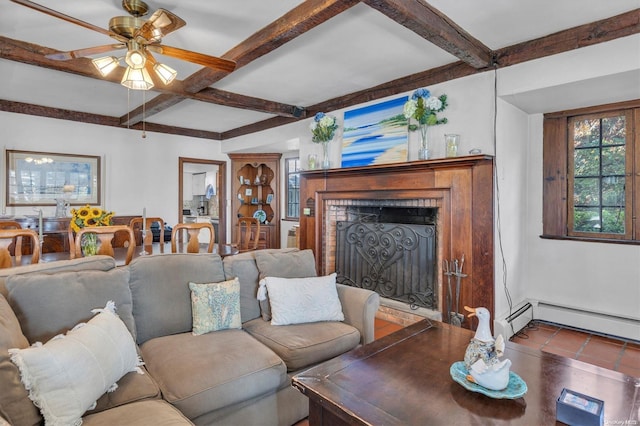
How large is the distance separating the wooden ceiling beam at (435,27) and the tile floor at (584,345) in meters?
2.51

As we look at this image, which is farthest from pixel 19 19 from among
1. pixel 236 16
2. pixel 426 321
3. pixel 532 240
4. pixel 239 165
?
pixel 532 240

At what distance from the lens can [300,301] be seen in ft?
8.01

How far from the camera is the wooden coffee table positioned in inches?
49.4

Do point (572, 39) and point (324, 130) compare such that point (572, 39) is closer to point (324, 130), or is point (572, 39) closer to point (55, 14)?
point (324, 130)

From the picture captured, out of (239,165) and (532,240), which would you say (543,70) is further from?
(239,165)

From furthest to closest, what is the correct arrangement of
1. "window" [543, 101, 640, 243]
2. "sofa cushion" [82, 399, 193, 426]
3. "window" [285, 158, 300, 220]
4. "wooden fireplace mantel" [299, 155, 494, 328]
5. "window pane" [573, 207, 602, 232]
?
"window" [285, 158, 300, 220] < "window pane" [573, 207, 602, 232] < "window" [543, 101, 640, 243] < "wooden fireplace mantel" [299, 155, 494, 328] < "sofa cushion" [82, 399, 193, 426]

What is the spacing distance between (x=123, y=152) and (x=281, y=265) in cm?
419

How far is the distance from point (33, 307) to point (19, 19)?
213 cm

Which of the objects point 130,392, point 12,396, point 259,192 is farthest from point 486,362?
point 259,192

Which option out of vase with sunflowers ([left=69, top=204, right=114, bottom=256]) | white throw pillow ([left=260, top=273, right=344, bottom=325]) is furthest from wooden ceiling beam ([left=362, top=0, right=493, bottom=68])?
vase with sunflowers ([left=69, top=204, right=114, bottom=256])

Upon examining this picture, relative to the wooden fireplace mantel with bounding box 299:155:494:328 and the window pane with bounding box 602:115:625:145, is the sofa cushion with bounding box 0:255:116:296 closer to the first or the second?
the wooden fireplace mantel with bounding box 299:155:494:328

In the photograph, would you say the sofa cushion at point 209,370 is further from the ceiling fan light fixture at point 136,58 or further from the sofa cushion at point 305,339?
the ceiling fan light fixture at point 136,58

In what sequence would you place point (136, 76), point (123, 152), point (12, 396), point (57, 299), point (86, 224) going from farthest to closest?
point (123, 152), point (86, 224), point (136, 76), point (57, 299), point (12, 396)

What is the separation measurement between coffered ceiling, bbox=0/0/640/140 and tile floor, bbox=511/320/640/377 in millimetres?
2439
